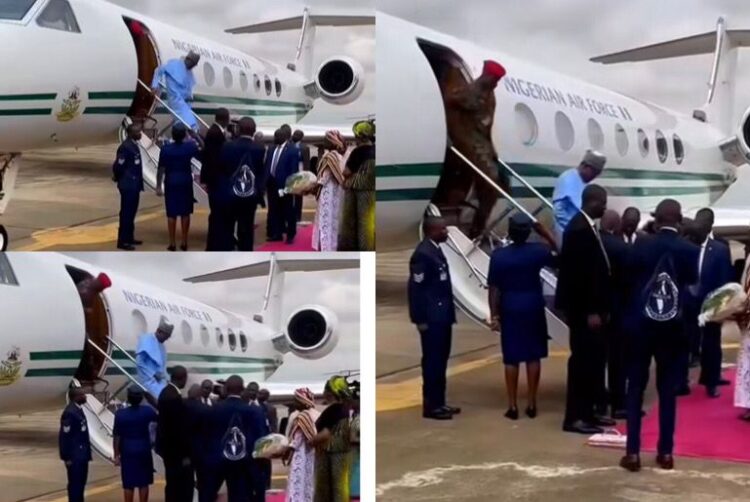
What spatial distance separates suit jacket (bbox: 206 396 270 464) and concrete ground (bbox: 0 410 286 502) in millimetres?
139

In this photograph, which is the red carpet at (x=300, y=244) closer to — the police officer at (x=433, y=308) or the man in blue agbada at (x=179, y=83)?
the police officer at (x=433, y=308)

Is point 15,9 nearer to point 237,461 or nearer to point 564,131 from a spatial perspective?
point 237,461

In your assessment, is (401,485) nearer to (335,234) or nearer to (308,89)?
(335,234)

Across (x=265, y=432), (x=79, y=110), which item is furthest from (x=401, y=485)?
(x=79, y=110)

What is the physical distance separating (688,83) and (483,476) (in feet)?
4.67

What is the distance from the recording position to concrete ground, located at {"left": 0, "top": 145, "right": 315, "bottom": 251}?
3215 millimetres

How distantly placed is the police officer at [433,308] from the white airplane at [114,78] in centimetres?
46

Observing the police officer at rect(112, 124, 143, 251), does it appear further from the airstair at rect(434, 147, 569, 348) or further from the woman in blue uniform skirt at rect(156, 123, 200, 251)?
the airstair at rect(434, 147, 569, 348)

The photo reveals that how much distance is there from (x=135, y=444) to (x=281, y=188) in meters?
0.98

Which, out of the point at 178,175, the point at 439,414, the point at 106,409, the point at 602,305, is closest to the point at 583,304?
the point at 602,305

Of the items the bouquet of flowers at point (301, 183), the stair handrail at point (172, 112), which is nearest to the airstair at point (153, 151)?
the stair handrail at point (172, 112)

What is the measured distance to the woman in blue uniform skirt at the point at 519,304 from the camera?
3.11m

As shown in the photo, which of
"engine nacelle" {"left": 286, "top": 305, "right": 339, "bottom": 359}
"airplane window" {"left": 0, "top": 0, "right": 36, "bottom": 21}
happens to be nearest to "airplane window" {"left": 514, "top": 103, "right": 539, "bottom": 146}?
"engine nacelle" {"left": 286, "top": 305, "right": 339, "bottom": 359}

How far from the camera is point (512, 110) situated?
10.3ft
